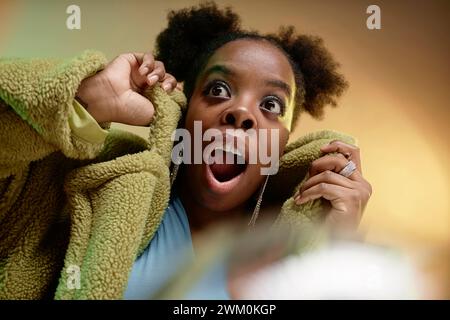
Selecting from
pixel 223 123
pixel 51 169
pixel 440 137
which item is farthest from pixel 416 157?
pixel 51 169

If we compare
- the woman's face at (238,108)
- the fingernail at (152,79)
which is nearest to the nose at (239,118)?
the woman's face at (238,108)

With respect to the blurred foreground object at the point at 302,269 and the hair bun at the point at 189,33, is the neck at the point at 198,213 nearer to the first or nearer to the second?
the blurred foreground object at the point at 302,269

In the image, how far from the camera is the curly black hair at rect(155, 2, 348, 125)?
2.81 feet

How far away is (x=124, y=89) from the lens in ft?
2.26

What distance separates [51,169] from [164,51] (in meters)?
0.31

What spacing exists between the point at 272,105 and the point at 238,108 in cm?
7

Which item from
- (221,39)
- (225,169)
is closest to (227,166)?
(225,169)

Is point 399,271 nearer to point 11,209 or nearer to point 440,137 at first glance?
point 440,137

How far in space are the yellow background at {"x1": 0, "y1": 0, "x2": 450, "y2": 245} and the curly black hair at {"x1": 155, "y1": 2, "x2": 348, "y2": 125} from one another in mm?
16

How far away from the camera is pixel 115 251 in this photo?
0.64 m

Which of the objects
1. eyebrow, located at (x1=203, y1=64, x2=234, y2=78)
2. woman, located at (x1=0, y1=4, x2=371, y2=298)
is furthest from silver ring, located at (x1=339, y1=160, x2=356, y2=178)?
eyebrow, located at (x1=203, y1=64, x2=234, y2=78)

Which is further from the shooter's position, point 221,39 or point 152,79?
point 221,39

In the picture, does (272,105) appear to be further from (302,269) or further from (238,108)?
(302,269)

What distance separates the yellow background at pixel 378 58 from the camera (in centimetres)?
82
